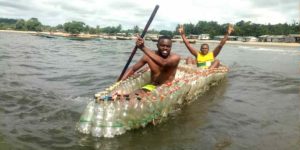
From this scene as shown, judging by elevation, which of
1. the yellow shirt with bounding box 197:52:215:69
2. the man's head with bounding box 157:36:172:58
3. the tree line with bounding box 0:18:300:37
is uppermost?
the tree line with bounding box 0:18:300:37

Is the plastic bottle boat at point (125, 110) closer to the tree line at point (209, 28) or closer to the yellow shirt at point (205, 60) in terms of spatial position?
the yellow shirt at point (205, 60)

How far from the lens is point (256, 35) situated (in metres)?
104

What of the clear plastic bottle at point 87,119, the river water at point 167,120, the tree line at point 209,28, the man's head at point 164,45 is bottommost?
the river water at point 167,120

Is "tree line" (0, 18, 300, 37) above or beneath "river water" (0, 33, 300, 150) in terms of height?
above

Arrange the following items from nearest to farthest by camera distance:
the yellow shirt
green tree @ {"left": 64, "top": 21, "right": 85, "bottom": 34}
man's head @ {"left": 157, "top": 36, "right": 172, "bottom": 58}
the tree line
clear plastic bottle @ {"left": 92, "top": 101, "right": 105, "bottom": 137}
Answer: clear plastic bottle @ {"left": 92, "top": 101, "right": 105, "bottom": 137}, man's head @ {"left": 157, "top": 36, "right": 172, "bottom": 58}, the yellow shirt, the tree line, green tree @ {"left": 64, "top": 21, "right": 85, "bottom": 34}

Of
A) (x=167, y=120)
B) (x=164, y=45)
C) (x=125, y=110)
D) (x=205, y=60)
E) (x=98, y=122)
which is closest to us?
(x=98, y=122)

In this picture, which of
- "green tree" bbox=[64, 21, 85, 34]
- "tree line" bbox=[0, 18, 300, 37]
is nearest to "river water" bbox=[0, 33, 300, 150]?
"tree line" bbox=[0, 18, 300, 37]

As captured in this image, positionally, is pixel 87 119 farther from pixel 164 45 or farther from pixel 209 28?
pixel 209 28

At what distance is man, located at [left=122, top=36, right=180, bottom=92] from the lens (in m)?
5.97

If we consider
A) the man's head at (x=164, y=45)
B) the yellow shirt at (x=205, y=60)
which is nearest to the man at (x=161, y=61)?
the man's head at (x=164, y=45)

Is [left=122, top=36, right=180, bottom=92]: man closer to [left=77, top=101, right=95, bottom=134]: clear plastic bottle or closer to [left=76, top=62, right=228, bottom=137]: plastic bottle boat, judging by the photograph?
[left=76, top=62, right=228, bottom=137]: plastic bottle boat

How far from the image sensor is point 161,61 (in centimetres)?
618

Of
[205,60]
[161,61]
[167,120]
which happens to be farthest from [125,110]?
[205,60]

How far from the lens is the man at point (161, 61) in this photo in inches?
235
